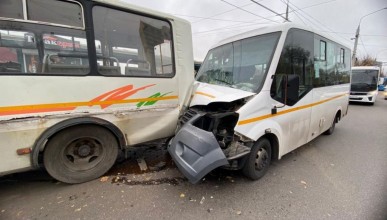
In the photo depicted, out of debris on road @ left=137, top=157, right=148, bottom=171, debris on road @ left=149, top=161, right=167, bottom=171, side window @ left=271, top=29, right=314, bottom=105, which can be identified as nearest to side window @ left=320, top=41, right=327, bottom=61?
side window @ left=271, top=29, right=314, bottom=105

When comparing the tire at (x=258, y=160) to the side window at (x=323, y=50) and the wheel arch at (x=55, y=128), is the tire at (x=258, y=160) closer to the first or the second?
the wheel arch at (x=55, y=128)

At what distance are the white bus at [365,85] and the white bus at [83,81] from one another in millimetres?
13247

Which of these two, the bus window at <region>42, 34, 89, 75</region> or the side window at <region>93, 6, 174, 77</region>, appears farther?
the side window at <region>93, 6, 174, 77</region>

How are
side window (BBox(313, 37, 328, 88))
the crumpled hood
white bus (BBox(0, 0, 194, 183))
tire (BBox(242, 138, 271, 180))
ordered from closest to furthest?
white bus (BBox(0, 0, 194, 183))
the crumpled hood
tire (BBox(242, 138, 271, 180))
side window (BBox(313, 37, 328, 88))

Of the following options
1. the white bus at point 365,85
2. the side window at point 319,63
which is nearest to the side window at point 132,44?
the side window at point 319,63

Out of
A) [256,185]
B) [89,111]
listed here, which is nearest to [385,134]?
[256,185]

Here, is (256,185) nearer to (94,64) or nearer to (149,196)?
(149,196)

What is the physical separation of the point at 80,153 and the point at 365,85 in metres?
15.3

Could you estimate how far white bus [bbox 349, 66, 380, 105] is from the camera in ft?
38.5

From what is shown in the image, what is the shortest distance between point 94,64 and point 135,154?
2.10m

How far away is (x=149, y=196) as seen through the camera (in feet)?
9.15

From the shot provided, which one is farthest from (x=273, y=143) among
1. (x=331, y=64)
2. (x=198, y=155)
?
(x=331, y=64)

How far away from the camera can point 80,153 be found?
3076mm

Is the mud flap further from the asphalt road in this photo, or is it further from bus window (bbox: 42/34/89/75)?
bus window (bbox: 42/34/89/75)
